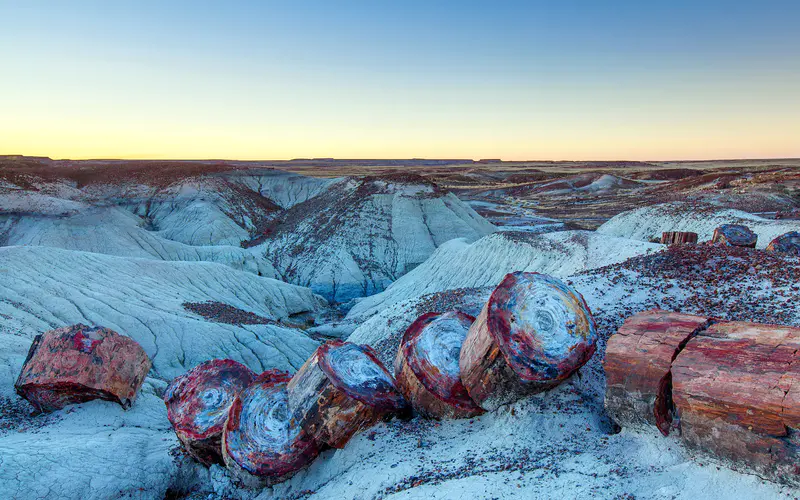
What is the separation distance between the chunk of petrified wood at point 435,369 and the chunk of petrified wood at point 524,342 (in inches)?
14.7

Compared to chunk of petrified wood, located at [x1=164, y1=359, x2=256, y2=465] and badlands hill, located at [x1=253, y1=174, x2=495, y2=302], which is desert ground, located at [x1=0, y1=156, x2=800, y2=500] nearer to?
badlands hill, located at [x1=253, y1=174, x2=495, y2=302]

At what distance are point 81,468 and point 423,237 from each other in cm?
3580

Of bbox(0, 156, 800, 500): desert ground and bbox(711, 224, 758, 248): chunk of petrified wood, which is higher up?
bbox(711, 224, 758, 248): chunk of petrified wood

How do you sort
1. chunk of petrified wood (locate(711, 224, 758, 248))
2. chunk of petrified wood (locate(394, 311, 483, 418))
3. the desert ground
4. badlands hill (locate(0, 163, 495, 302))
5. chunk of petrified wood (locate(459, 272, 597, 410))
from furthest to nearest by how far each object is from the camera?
badlands hill (locate(0, 163, 495, 302))
chunk of petrified wood (locate(711, 224, 758, 248))
chunk of petrified wood (locate(394, 311, 483, 418))
chunk of petrified wood (locate(459, 272, 597, 410))
the desert ground

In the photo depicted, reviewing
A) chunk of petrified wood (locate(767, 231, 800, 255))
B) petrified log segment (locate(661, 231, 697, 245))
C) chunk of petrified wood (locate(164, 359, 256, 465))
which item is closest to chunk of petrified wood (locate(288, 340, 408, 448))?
chunk of petrified wood (locate(164, 359, 256, 465))

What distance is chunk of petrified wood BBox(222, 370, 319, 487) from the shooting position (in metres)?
7.33

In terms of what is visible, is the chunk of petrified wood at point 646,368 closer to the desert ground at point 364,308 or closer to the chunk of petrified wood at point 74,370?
the desert ground at point 364,308

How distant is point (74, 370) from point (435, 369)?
315 inches

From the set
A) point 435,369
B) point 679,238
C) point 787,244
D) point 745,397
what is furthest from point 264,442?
point 679,238

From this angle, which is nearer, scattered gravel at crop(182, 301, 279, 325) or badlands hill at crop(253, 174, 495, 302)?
scattered gravel at crop(182, 301, 279, 325)

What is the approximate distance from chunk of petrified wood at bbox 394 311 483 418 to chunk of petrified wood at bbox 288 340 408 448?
1.15ft

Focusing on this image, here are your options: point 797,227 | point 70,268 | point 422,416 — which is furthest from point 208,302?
point 797,227

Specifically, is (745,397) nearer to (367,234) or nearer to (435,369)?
(435,369)

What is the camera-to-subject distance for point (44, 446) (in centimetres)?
862
